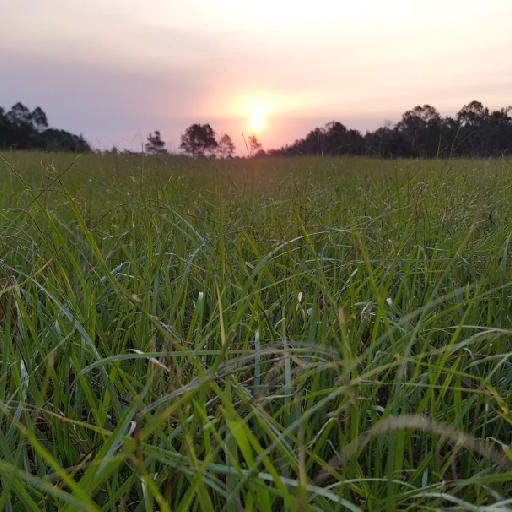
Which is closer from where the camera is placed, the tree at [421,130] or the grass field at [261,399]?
the grass field at [261,399]

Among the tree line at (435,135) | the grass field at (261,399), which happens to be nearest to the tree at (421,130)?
the tree line at (435,135)

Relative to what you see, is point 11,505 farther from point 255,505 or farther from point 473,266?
point 473,266

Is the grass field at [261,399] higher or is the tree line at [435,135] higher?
the tree line at [435,135]

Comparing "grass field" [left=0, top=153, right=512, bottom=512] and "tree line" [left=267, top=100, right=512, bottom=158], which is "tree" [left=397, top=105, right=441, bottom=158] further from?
"grass field" [left=0, top=153, right=512, bottom=512]

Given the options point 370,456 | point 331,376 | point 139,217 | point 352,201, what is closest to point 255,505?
point 370,456

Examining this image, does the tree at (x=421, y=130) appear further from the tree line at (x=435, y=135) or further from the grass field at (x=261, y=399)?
the grass field at (x=261, y=399)

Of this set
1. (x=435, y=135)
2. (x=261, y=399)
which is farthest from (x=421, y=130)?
(x=261, y=399)

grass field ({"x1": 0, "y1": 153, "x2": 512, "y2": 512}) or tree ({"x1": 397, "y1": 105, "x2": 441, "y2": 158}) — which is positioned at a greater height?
tree ({"x1": 397, "y1": 105, "x2": 441, "y2": 158})

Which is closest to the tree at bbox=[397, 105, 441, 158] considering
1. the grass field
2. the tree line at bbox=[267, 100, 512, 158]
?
the tree line at bbox=[267, 100, 512, 158]

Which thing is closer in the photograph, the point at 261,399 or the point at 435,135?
the point at 261,399

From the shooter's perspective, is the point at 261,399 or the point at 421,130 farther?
the point at 421,130

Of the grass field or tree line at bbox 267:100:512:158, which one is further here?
tree line at bbox 267:100:512:158

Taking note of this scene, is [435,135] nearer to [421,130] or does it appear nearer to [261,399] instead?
[421,130]

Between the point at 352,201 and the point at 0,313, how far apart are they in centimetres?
156
